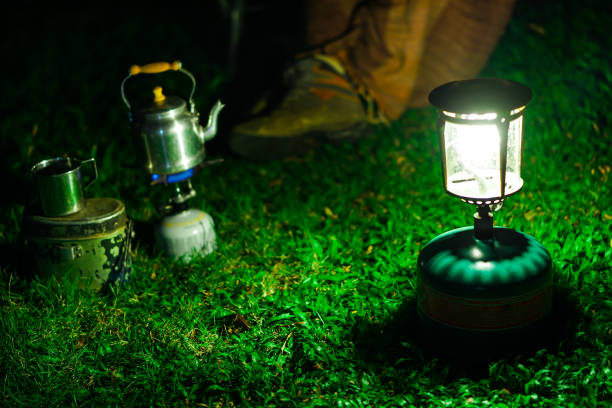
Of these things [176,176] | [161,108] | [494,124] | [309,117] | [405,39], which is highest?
[494,124]

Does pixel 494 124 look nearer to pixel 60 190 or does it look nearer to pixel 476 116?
pixel 476 116

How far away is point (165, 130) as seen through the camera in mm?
3236

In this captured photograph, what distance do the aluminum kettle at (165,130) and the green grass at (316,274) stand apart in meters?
0.26

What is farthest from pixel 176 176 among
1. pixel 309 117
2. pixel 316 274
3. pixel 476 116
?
pixel 476 116

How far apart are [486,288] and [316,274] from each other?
0.99 meters

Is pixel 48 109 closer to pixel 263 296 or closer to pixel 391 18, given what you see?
pixel 391 18

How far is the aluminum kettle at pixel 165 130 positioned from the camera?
3.23m

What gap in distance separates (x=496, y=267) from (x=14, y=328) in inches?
78.5

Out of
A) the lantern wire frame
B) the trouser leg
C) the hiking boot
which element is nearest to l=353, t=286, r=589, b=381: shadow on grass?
the lantern wire frame

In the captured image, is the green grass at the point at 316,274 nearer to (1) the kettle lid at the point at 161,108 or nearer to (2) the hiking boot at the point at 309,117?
(2) the hiking boot at the point at 309,117

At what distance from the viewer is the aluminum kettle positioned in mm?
3230

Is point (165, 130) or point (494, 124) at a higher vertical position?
point (494, 124)

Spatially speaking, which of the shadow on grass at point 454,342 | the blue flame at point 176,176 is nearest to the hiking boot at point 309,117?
the blue flame at point 176,176

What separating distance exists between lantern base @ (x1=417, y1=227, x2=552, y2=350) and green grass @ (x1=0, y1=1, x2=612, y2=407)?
164 millimetres
